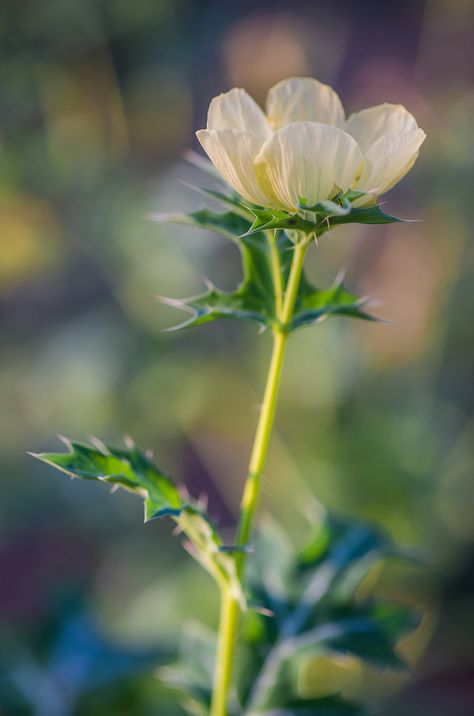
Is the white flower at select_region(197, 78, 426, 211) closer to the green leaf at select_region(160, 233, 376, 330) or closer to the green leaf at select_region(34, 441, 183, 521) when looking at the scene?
the green leaf at select_region(160, 233, 376, 330)

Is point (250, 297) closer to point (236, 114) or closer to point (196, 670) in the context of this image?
point (236, 114)

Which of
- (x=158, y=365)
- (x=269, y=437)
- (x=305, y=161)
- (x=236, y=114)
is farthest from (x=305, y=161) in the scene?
(x=158, y=365)

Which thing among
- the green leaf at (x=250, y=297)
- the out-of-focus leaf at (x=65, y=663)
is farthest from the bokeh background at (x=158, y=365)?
the green leaf at (x=250, y=297)

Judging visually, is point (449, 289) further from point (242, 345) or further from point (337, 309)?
point (337, 309)

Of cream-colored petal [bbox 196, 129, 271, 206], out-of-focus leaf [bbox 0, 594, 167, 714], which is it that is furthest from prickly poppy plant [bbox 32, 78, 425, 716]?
out-of-focus leaf [bbox 0, 594, 167, 714]

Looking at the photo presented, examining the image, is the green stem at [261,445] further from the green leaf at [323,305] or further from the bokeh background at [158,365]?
the bokeh background at [158,365]
